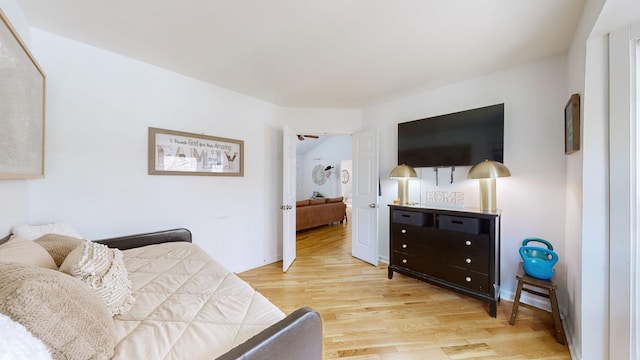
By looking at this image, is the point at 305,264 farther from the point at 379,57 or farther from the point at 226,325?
the point at 379,57

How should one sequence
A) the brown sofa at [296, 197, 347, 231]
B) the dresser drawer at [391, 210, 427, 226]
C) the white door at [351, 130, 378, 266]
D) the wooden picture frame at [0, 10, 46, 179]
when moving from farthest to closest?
the brown sofa at [296, 197, 347, 231]
the white door at [351, 130, 378, 266]
the dresser drawer at [391, 210, 427, 226]
the wooden picture frame at [0, 10, 46, 179]

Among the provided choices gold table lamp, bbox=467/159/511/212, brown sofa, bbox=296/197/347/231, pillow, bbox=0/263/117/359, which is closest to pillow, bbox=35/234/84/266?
pillow, bbox=0/263/117/359

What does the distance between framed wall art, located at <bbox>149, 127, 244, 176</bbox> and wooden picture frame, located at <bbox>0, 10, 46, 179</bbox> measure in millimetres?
744

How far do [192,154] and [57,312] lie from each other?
A: 2111mm

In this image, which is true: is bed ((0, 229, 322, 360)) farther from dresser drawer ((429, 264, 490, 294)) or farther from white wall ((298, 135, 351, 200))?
white wall ((298, 135, 351, 200))

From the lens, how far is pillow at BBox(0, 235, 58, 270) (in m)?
1.01

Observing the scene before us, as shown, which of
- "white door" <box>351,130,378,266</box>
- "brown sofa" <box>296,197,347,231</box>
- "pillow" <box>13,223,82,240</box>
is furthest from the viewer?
"brown sofa" <box>296,197,347,231</box>

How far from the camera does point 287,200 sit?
3113 mm

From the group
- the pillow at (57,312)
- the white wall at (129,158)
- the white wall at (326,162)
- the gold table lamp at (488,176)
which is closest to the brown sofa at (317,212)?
the white wall at (129,158)

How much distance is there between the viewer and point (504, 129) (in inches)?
91.2

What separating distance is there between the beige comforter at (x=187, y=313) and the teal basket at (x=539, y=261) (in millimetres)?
2077

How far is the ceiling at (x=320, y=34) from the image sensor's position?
1.49 m

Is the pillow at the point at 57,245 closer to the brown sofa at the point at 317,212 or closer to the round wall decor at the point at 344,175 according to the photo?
the brown sofa at the point at 317,212

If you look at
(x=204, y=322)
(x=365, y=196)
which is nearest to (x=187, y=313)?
(x=204, y=322)
